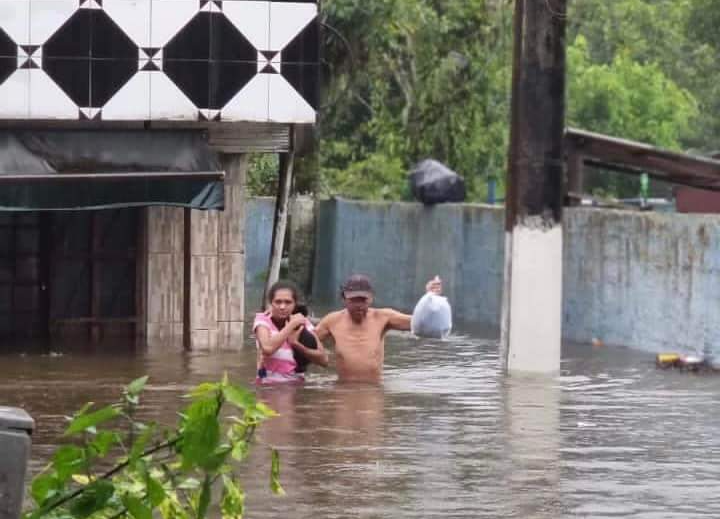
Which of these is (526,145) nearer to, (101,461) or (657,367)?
(657,367)

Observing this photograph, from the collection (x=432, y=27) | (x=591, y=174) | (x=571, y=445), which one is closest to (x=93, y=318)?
(x=571, y=445)

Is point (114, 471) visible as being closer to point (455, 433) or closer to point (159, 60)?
point (455, 433)

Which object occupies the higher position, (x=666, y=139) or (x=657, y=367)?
(x=666, y=139)

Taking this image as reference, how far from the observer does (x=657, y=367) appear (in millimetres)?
19562

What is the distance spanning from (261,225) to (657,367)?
1765 cm

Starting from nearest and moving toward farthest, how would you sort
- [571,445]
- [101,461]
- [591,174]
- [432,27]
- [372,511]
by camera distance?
[372,511] → [101,461] → [571,445] → [432,27] → [591,174]

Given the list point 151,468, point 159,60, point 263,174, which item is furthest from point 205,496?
point 263,174

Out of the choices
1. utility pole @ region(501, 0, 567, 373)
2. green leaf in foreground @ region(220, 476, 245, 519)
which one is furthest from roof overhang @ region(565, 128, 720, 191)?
green leaf in foreground @ region(220, 476, 245, 519)

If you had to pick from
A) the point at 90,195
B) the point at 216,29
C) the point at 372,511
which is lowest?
the point at 372,511

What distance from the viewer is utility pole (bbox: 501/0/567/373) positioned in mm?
17250

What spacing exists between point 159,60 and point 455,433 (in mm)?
6042

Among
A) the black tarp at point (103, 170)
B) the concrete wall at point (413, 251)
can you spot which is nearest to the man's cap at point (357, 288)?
the black tarp at point (103, 170)

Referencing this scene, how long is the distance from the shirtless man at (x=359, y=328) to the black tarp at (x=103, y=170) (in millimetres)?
2370

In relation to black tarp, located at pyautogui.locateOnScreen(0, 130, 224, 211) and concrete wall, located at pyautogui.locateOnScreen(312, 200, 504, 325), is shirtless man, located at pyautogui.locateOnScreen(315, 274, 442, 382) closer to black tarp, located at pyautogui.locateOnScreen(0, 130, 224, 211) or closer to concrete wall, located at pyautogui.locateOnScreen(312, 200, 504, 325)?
black tarp, located at pyautogui.locateOnScreen(0, 130, 224, 211)
